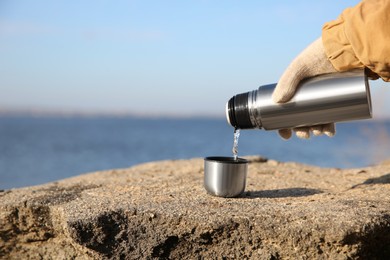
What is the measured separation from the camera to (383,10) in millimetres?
2420

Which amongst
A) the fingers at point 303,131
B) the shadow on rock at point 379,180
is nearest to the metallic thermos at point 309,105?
the fingers at point 303,131

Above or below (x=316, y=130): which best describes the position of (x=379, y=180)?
below

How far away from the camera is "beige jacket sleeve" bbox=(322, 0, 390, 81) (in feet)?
7.92

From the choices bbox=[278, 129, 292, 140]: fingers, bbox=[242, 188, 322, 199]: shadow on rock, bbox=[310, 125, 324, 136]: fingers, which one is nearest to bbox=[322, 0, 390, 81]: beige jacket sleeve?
bbox=[310, 125, 324, 136]: fingers

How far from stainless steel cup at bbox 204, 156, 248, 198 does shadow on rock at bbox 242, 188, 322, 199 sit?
5.5 inches

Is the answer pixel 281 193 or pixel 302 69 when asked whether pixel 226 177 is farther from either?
pixel 302 69

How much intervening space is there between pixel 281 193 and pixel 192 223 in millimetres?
925

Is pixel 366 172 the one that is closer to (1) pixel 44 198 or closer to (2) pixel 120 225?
(2) pixel 120 225

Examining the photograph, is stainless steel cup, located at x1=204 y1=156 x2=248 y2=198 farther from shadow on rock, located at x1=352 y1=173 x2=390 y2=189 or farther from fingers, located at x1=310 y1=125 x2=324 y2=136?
shadow on rock, located at x1=352 y1=173 x2=390 y2=189

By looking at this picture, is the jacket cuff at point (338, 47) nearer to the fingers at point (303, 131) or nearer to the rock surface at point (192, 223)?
the fingers at point (303, 131)

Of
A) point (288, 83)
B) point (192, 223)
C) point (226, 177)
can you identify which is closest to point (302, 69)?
point (288, 83)

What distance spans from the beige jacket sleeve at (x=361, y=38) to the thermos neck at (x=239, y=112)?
57 cm

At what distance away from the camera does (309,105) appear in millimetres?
2736

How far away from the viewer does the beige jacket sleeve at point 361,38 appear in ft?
7.92
